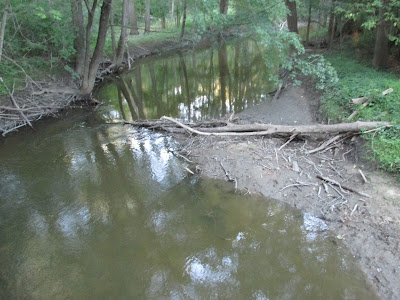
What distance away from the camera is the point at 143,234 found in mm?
5621

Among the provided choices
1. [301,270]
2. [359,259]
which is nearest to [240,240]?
[301,270]

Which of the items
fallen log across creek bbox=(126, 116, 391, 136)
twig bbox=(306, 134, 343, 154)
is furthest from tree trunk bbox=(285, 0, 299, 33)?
twig bbox=(306, 134, 343, 154)

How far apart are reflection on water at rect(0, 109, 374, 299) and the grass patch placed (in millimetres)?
2337

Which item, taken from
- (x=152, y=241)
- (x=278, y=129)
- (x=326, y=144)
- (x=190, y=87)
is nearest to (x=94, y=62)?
(x=190, y=87)

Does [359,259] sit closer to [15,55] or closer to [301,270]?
[301,270]

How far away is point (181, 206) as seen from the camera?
638 centimetres

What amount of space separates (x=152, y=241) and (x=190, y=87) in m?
11.9

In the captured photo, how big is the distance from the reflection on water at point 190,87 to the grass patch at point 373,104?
364 centimetres

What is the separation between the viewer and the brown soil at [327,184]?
15.7 ft

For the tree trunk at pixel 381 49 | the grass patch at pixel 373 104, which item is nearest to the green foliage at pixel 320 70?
the grass patch at pixel 373 104

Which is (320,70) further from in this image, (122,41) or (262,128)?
(122,41)

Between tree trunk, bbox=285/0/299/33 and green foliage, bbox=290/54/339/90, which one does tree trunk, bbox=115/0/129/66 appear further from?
green foliage, bbox=290/54/339/90

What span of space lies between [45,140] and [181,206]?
254 inches

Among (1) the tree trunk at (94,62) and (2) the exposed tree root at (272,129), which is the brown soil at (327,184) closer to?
(2) the exposed tree root at (272,129)
